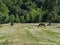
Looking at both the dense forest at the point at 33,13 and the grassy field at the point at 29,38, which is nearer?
the grassy field at the point at 29,38

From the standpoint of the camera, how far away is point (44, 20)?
142875 mm

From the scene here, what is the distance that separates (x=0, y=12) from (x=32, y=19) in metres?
19.6

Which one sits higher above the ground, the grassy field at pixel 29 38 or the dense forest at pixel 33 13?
the grassy field at pixel 29 38

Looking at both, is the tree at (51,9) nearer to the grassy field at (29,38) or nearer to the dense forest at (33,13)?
the dense forest at (33,13)

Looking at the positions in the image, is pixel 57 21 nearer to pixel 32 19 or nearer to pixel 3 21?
pixel 32 19

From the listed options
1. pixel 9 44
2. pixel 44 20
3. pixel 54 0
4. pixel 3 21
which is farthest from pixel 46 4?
pixel 9 44

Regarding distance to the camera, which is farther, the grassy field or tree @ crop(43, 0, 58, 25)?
tree @ crop(43, 0, 58, 25)

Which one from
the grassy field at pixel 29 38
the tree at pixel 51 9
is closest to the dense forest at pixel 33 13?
the tree at pixel 51 9

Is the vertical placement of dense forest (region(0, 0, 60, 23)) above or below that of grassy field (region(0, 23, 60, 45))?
below

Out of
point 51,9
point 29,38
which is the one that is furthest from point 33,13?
point 29,38

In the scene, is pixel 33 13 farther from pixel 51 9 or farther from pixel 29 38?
pixel 29 38

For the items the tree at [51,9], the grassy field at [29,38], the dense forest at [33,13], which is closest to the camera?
the grassy field at [29,38]


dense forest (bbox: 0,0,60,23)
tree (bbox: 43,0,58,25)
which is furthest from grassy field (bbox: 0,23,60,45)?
dense forest (bbox: 0,0,60,23)

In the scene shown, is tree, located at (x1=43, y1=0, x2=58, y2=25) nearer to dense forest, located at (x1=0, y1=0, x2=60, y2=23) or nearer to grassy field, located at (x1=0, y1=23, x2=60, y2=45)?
dense forest, located at (x1=0, y1=0, x2=60, y2=23)
